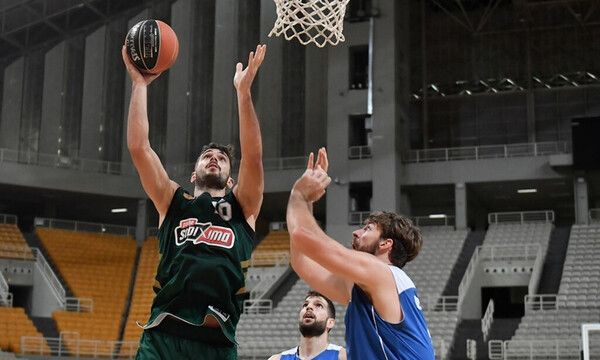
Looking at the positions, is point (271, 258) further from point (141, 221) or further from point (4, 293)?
point (4, 293)

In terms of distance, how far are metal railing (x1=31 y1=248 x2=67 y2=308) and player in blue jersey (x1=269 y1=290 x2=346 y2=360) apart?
2087cm

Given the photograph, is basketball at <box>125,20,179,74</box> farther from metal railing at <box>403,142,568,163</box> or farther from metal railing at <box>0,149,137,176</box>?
metal railing at <box>0,149,137,176</box>

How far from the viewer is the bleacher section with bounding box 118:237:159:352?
26.1 metres

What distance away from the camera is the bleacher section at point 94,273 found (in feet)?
85.6

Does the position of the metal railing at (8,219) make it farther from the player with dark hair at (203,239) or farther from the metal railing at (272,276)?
the player with dark hair at (203,239)

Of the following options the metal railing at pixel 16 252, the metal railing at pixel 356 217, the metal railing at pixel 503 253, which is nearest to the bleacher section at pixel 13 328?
the metal railing at pixel 16 252

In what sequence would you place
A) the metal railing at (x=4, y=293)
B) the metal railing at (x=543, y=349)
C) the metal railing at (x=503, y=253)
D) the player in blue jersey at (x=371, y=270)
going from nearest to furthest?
the player in blue jersey at (x=371, y=270) → the metal railing at (x=543, y=349) → the metal railing at (x=4, y=293) → the metal railing at (x=503, y=253)

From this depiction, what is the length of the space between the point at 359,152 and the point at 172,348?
2540 cm

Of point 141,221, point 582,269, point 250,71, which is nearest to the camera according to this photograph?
point 250,71

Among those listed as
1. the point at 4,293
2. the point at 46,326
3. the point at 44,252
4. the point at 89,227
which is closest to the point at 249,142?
the point at 46,326

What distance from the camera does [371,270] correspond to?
4.45m

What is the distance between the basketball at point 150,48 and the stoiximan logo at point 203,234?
3.10ft

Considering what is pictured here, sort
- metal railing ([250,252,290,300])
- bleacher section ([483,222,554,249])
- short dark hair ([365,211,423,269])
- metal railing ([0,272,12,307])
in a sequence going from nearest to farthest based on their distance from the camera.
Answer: short dark hair ([365,211,423,269]) < metal railing ([0,272,12,307]) < metal railing ([250,252,290,300]) < bleacher section ([483,222,554,249])

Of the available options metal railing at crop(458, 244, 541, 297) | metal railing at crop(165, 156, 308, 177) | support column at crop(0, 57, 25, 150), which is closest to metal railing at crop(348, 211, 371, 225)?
metal railing at crop(165, 156, 308, 177)
